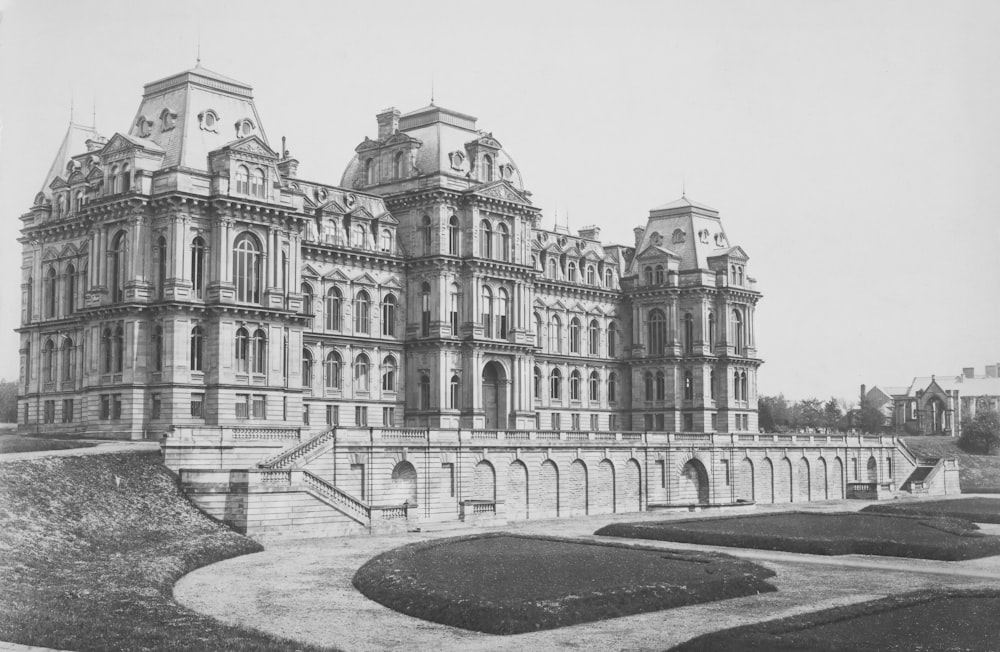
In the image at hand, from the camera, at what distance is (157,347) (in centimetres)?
6744

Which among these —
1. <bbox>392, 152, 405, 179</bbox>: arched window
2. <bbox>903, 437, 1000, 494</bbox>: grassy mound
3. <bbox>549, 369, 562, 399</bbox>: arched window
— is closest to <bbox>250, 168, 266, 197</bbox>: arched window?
<bbox>392, 152, 405, 179</bbox>: arched window

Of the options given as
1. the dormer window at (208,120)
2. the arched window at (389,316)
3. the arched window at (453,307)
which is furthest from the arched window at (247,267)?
the arched window at (453,307)

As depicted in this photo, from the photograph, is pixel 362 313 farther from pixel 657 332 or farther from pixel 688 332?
pixel 688 332

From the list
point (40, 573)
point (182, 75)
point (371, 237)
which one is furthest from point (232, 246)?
point (40, 573)

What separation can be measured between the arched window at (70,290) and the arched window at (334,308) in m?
16.6

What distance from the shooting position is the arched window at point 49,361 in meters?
75.3

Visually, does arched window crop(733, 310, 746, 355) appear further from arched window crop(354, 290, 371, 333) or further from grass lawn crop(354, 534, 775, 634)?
grass lawn crop(354, 534, 775, 634)

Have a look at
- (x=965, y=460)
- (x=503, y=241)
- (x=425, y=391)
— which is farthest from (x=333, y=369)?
(x=965, y=460)

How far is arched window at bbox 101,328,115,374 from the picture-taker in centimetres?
6881

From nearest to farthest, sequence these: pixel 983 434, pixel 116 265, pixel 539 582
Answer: pixel 539 582 < pixel 116 265 < pixel 983 434

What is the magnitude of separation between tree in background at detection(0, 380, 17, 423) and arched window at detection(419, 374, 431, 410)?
161 ft

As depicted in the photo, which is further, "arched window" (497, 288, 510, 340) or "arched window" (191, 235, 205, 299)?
"arched window" (497, 288, 510, 340)

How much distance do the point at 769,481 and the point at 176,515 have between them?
56.9 metres

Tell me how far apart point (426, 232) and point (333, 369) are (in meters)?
12.2
